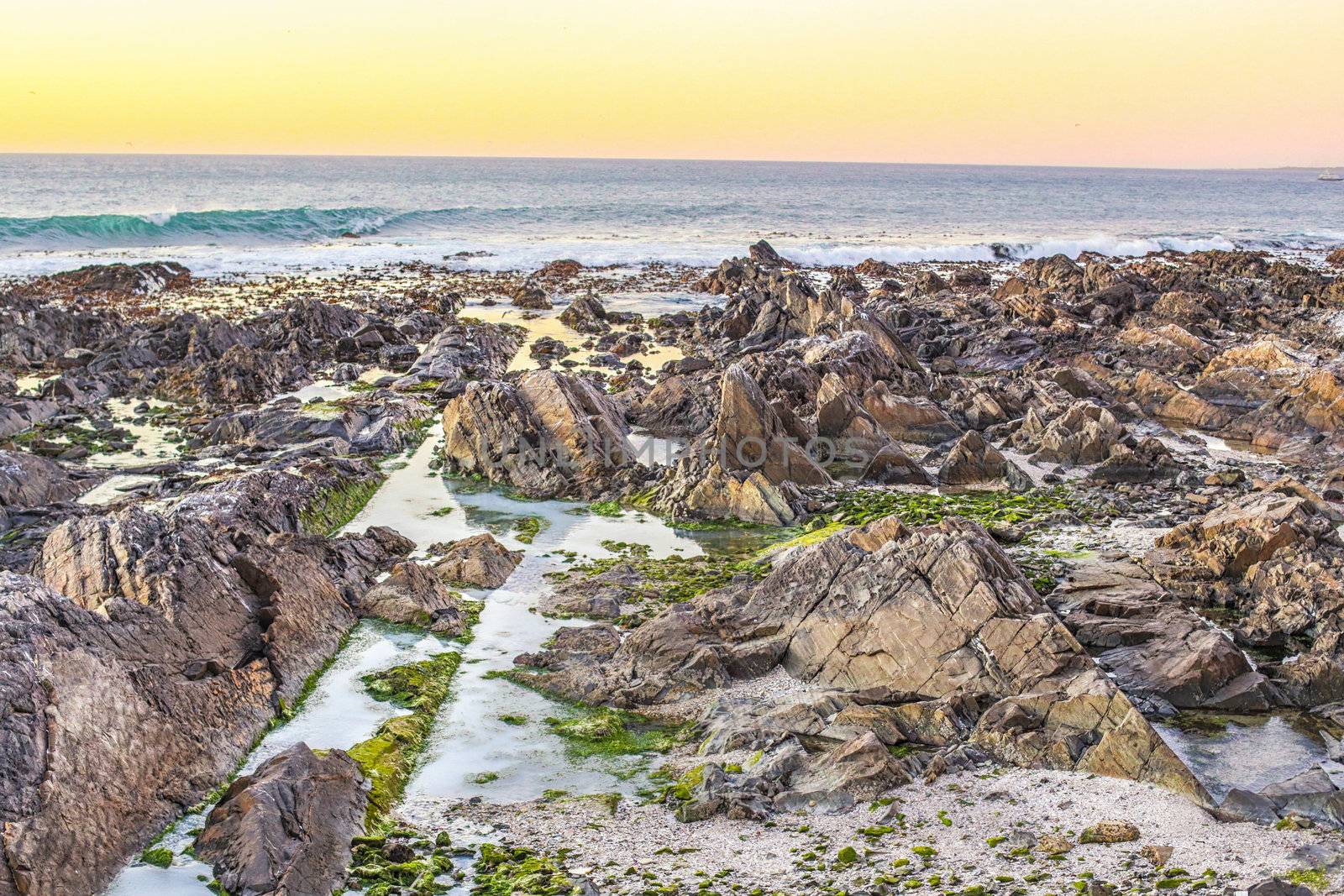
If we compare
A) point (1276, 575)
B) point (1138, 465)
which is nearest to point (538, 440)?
point (1138, 465)

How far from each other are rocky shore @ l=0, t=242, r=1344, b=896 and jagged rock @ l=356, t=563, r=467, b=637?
50mm

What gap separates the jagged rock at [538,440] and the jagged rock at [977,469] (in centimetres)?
654

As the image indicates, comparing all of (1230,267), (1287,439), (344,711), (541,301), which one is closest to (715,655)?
(344,711)

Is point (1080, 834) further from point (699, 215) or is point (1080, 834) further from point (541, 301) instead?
point (699, 215)

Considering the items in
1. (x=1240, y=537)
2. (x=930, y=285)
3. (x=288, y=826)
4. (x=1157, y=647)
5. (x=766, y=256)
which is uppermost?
(x=766, y=256)

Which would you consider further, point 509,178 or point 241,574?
point 509,178

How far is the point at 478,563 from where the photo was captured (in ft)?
54.6

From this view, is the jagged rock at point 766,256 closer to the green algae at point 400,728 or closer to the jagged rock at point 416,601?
the jagged rock at point 416,601

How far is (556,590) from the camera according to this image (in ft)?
53.3

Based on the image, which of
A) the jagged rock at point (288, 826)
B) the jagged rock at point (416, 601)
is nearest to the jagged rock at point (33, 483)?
the jagged rock at point (416, 601)

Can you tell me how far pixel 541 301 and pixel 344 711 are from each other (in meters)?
35.9

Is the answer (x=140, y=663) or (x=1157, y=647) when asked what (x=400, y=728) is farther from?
(x=1157, y=647)

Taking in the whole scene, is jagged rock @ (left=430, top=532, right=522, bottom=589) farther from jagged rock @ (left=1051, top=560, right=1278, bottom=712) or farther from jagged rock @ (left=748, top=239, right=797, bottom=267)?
jagged rock @ (left=748, top=239, right=797, bottom=267)

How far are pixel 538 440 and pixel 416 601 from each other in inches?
303
